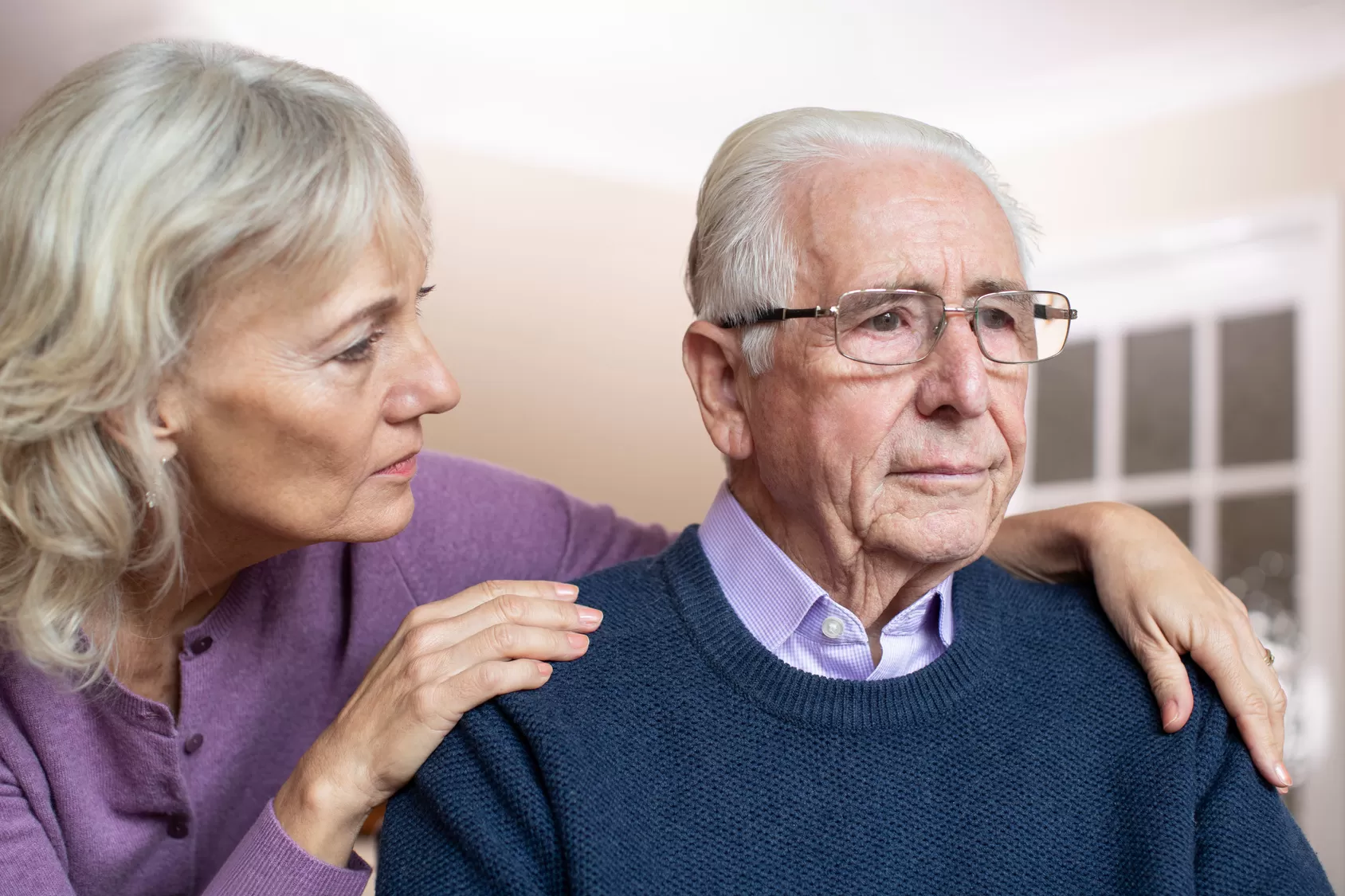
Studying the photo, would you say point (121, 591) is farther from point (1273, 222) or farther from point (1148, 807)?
point (1273, 222)

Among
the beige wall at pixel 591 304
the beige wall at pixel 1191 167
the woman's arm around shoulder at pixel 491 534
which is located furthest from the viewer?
the beige wall at pixel 591 304

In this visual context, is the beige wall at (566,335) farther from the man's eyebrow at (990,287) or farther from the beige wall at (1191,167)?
the man's eyebrow at (990,287)

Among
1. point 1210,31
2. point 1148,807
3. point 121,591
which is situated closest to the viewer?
point 1148,807

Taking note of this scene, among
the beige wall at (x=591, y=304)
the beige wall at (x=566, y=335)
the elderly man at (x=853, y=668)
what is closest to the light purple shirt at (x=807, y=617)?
the elderly man at (x=853, y=668)

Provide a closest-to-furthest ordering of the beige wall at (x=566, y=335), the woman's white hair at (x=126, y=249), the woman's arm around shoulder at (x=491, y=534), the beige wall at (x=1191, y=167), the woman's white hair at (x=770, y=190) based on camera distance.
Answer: the woman's white hair at (x=126, y=249)
the woman's white hair at (x=770, y=190)
the woman's arm around shoulder at (x=491, y=534)
the beige wall at (x=1191, y=167)
the beige wall at (x=566, y=335)

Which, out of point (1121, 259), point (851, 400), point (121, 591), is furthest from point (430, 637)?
point (1121, 259)

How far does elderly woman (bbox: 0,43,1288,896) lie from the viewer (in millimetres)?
1310

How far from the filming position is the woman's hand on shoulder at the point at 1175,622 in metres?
1.41

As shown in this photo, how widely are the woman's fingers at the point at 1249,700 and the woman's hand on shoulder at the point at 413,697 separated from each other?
2.28ft

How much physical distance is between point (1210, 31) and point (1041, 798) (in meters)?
4.04

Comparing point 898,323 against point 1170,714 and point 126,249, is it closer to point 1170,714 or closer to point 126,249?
point 1170,714

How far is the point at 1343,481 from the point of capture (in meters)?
4.34

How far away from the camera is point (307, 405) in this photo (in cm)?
134

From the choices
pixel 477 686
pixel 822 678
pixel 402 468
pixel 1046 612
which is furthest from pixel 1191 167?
pixel 477 686
